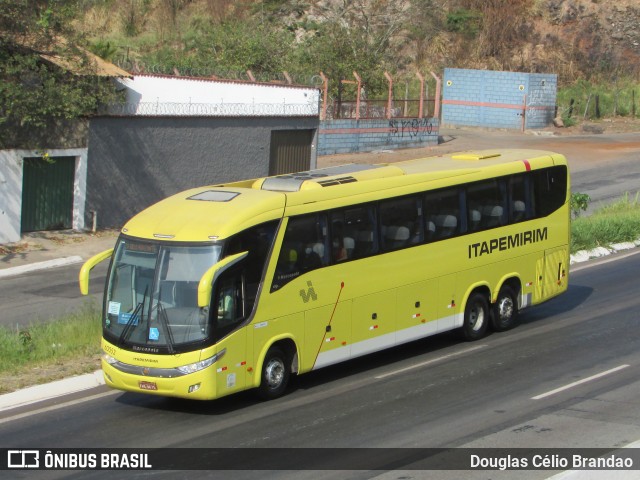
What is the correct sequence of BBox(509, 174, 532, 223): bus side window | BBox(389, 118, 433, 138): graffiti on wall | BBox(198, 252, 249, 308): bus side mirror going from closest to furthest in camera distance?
BBox(198, 252, 249, 308): bus side mirror
BBox(509, 174, 532, 223): bus side window
BBox(389, 118, 433, 138): graffiti on wall

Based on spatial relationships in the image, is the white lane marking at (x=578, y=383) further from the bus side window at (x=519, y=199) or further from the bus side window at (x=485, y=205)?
the bus side window at (x=519, y=199)

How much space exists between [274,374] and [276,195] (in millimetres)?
2449

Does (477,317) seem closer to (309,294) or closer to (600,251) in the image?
(309,294)

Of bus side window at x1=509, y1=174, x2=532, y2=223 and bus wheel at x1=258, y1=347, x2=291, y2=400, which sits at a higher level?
bus side window at x1=509, y1=174, x2=532, y2=223

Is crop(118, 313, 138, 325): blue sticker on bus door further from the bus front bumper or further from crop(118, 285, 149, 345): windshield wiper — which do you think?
the bus front bumper

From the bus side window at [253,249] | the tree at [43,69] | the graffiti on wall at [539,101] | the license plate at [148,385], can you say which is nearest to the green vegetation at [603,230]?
the tree at [43,69]

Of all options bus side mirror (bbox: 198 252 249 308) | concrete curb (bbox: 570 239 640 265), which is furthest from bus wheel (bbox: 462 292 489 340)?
concrete curb (bbox: 570 239 640 265)

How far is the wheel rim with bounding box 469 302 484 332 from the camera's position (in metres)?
17.3

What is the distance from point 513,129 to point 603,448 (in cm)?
4246

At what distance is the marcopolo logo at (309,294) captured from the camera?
1393cm

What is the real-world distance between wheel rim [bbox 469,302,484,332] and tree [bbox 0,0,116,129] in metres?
13.7

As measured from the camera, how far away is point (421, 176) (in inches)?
638

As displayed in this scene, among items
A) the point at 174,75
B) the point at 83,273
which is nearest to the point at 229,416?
the point at 83,273

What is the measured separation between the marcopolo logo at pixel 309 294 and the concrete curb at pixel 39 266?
1256cm
